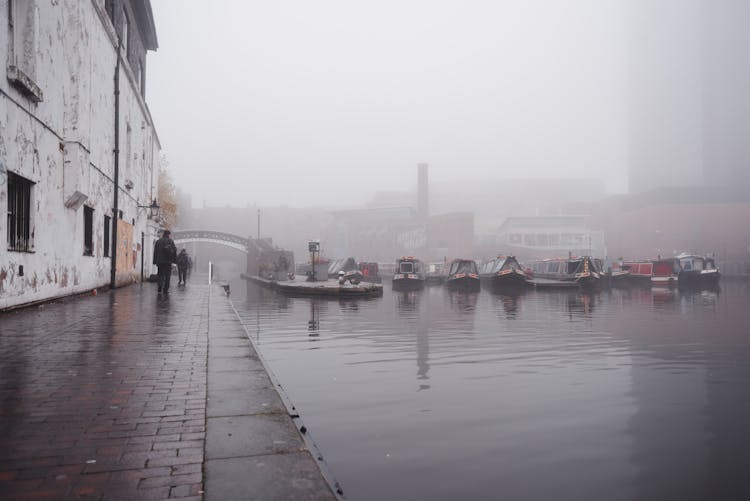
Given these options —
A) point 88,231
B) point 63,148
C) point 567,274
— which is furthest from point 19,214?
point 567,274

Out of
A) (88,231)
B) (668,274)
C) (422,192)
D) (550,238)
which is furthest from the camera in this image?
(422,192)

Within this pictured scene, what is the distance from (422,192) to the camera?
67.2 meters

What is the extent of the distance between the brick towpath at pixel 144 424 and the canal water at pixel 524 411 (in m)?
0.61

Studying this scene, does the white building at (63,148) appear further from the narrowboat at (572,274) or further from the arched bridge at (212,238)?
the arched bridge at (212,238)

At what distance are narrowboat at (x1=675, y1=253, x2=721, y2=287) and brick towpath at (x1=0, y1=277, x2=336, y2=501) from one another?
34504 mm

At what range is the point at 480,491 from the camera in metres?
3.13

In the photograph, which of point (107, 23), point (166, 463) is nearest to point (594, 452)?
point (166, 463)

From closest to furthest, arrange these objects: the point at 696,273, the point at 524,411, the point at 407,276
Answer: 1. the point at 524,411
2. the point at 407,276
3. the point at 696,273

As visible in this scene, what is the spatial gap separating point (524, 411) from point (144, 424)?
3011mm

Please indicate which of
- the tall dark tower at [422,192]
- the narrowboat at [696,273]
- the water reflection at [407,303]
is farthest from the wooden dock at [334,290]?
the tall dark tower at [422,192]

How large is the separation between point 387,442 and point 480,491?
93 centimetres

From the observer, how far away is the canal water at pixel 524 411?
10.9 ft

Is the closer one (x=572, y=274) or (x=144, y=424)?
(x=144, y=424)

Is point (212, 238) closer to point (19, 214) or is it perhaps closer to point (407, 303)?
point (407, 303)
